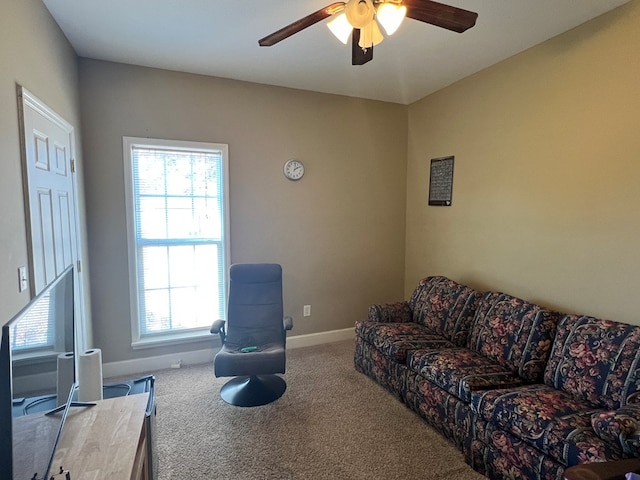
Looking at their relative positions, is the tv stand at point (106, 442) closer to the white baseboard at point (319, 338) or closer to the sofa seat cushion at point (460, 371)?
the sofa seat cushion at point (460, 371)

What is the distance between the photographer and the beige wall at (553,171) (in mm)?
2182

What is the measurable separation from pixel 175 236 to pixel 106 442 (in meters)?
2.23

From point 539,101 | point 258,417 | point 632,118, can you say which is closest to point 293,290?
point 258,417

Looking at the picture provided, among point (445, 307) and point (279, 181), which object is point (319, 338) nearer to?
point (445, 307)

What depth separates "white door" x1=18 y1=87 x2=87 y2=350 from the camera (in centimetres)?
178

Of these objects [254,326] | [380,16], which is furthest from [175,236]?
[380,16]

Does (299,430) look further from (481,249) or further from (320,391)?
(481,249)

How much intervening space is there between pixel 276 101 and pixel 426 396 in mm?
2978

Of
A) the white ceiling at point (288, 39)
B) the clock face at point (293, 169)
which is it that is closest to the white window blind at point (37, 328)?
the white ceiling at point (288, 39)

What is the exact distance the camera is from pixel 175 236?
11.0 ft

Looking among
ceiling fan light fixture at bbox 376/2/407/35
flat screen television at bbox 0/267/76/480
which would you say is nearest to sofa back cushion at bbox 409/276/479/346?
ceiling fan light fixture at bbox 376/2/407/35

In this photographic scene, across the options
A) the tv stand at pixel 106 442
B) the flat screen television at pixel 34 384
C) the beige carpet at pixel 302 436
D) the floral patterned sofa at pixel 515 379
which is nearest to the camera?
the flat screen television at pixel 34 384

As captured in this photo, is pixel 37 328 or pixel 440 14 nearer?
pixel 37 328

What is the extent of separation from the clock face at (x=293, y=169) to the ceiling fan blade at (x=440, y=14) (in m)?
2.14
